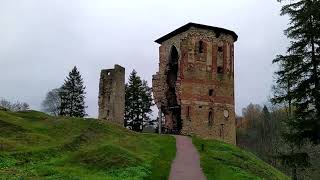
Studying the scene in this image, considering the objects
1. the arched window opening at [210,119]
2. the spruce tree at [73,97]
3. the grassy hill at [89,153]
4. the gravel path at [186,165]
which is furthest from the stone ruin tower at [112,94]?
the spruce tree at [73,97]

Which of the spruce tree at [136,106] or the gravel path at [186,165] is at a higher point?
the spruce tree at [136,106]

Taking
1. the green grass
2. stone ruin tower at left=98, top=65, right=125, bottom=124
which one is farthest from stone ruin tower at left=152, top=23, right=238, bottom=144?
the green grass

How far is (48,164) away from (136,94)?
3646 centimetres

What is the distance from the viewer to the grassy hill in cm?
2161

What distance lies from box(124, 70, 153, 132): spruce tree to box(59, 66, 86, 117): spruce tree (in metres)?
8.51

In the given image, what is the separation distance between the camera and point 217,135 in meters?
46.2

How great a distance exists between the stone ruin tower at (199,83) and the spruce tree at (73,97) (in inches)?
707

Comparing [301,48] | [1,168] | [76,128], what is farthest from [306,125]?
[76,128]

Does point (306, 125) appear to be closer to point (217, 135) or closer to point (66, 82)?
point (217, 135)

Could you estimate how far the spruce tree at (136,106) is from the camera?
5906 cm

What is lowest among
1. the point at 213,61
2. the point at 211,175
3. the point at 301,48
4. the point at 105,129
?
the point at 211,175

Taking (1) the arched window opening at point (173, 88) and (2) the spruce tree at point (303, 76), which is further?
(1) the arched window opening at point (173, 88)

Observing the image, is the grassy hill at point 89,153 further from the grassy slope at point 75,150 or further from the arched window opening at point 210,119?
the arched window opening at point 210,119

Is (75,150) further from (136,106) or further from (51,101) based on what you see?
(51,101)
